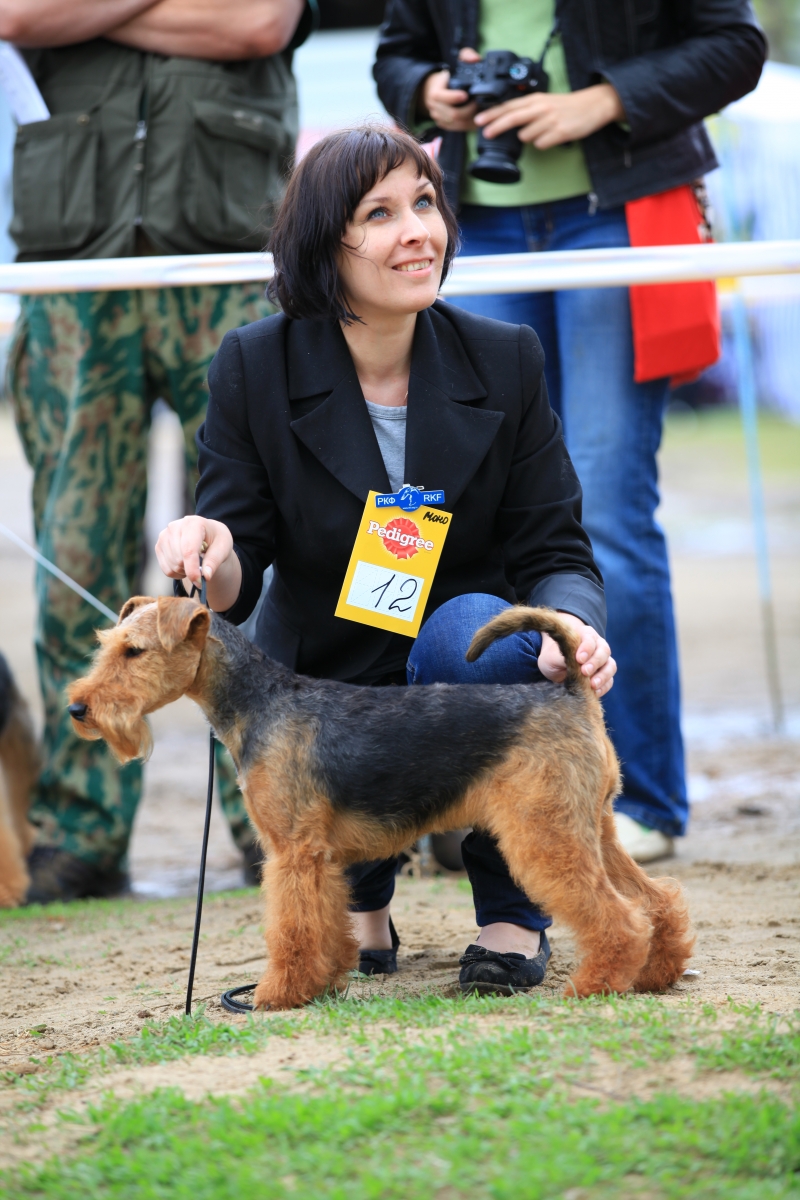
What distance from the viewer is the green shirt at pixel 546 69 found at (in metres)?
4.60

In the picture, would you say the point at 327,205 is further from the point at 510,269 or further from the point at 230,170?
the point at 230,170

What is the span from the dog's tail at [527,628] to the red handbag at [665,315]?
1895 millimetres

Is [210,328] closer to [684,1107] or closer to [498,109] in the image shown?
[498,109]

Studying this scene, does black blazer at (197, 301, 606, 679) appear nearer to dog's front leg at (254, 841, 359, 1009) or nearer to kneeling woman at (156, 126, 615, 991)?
kneeling woman at (156, 126, 615, 991)

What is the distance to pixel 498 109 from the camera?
4.41 meters

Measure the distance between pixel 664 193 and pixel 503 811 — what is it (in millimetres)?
2799

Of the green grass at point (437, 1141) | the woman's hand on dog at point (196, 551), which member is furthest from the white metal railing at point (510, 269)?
the green grass at point (437, 1141)

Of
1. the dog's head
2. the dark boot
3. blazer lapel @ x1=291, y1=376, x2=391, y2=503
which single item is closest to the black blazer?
blazer lapel @ x1=291, y1=376, x2=391, y2=503

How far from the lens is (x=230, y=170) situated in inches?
191

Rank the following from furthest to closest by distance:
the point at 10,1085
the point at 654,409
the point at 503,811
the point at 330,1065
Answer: the point at 654,409 → the point at 503,811 → the point at 10,1085 → the point at 330,1065

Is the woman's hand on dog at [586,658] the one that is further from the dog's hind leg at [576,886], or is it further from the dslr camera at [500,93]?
the dslr camera at [500,93]

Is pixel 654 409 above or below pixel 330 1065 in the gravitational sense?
above

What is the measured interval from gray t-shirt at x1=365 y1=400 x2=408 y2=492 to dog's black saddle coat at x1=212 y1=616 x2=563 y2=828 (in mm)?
764

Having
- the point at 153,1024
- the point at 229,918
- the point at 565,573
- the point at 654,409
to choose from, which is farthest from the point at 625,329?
the point at 153,1024
